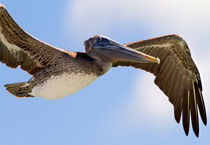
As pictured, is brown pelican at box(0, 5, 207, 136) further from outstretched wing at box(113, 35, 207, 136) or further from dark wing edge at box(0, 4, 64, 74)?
outstretched wing at box(113, 35, 207, 136)

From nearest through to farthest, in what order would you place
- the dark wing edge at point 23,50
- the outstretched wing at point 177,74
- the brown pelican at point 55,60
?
the brown pelican at point 55,60, the dark wing edge at point 23,50, the outstretched wing at point 177,74

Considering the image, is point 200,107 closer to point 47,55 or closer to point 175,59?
point 175,59

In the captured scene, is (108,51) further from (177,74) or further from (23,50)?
(177,74)

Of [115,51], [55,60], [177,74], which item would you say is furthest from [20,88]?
[177,74]

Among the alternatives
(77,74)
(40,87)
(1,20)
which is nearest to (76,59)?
(77,74)

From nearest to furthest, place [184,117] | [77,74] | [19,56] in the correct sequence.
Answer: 1. [77,74]
2. [19,56]
3. [184,117]

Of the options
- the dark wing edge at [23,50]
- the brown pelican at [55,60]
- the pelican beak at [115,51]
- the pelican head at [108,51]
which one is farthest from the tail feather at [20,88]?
the pelican beak at [115,51]

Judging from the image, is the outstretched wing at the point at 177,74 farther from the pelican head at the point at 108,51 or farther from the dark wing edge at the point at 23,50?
the dark wing edge at the point at 23,50
